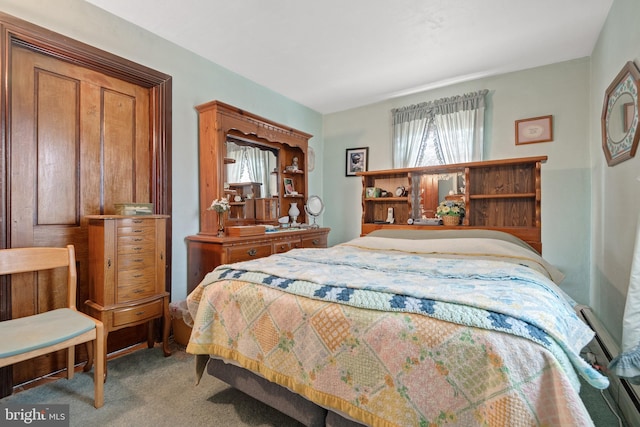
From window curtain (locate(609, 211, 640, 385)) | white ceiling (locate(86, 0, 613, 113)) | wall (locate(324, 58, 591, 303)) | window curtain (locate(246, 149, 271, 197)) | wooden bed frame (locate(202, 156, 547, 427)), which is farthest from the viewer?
window curtain (locate(246, 149, 271, 197))

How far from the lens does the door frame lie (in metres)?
1.79

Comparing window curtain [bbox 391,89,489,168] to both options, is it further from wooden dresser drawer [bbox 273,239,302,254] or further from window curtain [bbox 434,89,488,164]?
wooden dresser drawer [bbox 273,239,302,254]

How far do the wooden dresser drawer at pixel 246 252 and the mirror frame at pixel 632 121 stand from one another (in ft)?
9.40

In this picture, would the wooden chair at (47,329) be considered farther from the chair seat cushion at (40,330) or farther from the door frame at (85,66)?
the door frame at (85,66)

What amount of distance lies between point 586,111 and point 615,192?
1.27m

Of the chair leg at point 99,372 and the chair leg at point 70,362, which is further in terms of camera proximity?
the chair leg at point 70,362

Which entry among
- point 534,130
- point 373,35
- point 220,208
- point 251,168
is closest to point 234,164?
point 251,168

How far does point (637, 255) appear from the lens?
1272 millimetres

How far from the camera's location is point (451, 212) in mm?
3123

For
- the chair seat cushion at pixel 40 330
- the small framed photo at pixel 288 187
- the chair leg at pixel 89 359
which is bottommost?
the chair leg at pixel 89 359

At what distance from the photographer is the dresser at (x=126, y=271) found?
6.41 ft

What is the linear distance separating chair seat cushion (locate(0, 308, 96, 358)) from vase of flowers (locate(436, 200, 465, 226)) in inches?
122

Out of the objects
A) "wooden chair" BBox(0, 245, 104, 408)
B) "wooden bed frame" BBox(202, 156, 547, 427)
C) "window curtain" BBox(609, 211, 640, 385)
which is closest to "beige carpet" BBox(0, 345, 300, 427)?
"wooden chair" BBox(0, 245, 104, 408)

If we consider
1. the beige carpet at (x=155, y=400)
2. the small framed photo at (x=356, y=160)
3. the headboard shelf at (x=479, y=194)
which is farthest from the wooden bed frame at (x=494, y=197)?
the beige carpet at (x=155, y=400)
